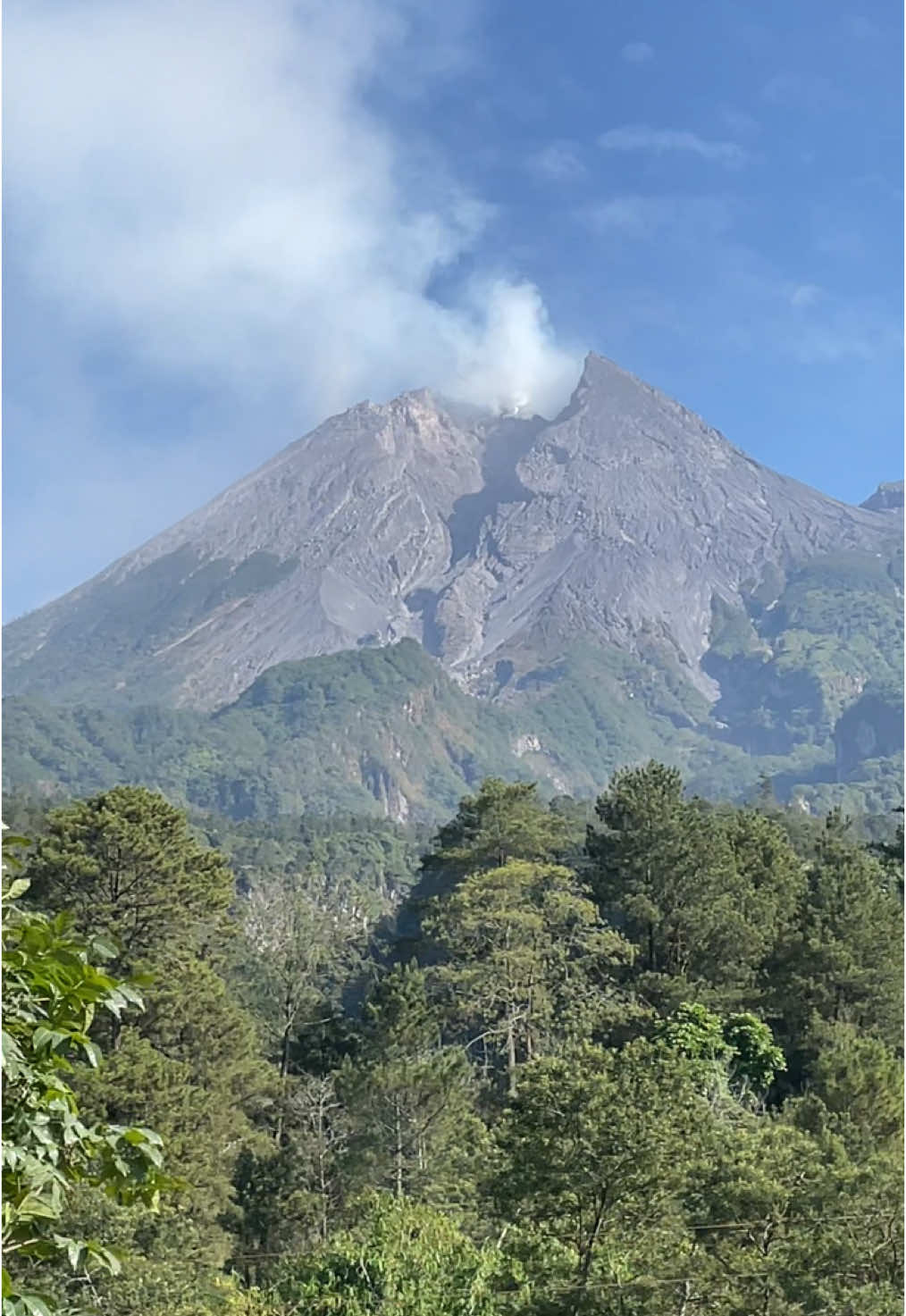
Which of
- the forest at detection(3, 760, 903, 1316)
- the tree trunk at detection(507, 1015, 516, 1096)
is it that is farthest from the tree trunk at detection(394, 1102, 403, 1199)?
the tree trunk at detection(507, 1015, 516, 1096)

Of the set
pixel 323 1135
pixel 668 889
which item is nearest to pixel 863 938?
pixel 668 889

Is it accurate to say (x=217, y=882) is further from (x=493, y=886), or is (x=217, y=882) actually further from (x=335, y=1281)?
(x=335, y=1281)

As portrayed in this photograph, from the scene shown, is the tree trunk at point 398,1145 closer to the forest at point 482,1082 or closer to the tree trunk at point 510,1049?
the forest at point 482,1082

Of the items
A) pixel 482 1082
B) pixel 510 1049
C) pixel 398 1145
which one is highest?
pixel 510 1049

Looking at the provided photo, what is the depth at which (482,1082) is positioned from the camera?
69.9 ft

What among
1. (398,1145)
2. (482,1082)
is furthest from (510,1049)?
(398,1145)

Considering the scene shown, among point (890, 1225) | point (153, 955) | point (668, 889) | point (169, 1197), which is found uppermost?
point (668, 889)

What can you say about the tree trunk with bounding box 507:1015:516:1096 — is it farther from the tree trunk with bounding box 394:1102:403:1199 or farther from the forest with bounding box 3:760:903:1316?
the tree trunk with bounding box 394:1102:403:1199

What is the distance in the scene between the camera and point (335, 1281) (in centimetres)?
1255

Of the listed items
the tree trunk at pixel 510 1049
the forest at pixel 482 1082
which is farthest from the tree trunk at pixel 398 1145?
the tree trunk at pixel 510 1049

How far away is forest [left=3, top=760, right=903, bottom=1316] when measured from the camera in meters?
3.77

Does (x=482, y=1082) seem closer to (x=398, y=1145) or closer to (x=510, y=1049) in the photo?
(x=510, y=1049)

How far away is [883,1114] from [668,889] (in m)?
9.09

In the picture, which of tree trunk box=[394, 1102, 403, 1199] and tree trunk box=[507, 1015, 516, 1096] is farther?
tree trunk box=[507, 1015, 516, 1096]
